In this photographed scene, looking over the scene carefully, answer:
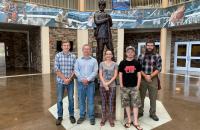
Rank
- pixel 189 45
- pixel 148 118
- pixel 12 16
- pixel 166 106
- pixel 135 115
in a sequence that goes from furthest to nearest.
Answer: pixel 189 45, pixel 12 16, pixel 166 106, pixel 148 118, pixel 135 115

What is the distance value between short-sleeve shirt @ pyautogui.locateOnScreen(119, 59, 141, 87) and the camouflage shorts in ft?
0.32

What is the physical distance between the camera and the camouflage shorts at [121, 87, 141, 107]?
3.59 meters

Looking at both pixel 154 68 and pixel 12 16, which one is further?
pixel 12 16

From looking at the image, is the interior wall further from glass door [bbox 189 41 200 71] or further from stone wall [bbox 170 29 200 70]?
glass door [bbox 189 41 200 71]

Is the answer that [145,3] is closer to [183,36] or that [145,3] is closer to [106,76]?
[183,36]

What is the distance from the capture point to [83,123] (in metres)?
3.88

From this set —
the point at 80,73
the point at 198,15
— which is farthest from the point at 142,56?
→ the point at 198,15

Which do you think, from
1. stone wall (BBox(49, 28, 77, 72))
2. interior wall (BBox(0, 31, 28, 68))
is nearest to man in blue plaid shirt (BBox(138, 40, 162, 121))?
stone wall (BBox(49, 28, 77, 72))

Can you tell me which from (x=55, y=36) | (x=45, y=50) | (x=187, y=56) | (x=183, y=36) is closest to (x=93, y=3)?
(x=55, y=36)

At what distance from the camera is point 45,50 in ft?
38.8

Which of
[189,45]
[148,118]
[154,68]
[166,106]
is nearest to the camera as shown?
[154,68]

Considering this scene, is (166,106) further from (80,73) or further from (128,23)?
(128,23)

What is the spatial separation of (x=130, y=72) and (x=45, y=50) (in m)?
9.15

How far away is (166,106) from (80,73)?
2696 millimetres
